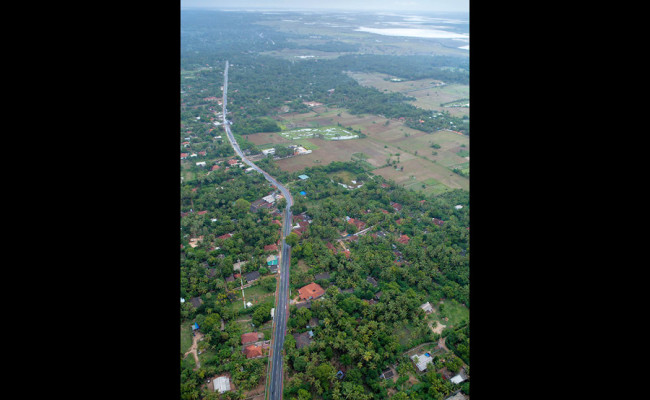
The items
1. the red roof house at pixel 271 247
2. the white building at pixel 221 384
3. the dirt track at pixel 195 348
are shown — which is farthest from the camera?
the red roof house at pixel 271 247

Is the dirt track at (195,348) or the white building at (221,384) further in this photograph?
the dirt track at (195,348)

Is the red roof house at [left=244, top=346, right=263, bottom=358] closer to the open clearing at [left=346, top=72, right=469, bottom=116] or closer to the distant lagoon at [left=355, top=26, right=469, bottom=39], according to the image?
the open clearing at [left=346, top=72, right=469, bottom=116]

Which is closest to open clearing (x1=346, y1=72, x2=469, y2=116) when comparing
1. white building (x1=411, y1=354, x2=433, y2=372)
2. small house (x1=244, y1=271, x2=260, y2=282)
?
small house (x1=244, y1=271, x2=260, y2=282)

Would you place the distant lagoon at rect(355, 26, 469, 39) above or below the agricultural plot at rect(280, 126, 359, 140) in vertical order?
above

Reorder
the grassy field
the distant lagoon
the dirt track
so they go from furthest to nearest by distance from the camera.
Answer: the distant lagoon < the grassy field < the dirt track

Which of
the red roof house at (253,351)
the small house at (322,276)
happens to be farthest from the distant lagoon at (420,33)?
the red roof house at (253,351)

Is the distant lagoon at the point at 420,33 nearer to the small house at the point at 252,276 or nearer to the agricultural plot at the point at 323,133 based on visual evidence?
the agricultural plot at the point at 323,133

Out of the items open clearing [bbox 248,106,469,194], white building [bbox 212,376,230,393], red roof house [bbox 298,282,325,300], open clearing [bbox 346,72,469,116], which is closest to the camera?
white building [bbox 212,376,230,393]

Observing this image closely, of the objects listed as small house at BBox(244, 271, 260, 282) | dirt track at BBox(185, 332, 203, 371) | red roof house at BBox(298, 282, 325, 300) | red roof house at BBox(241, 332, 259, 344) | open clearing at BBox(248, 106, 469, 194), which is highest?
open clearing at BBox(248, 106, 469, 194)

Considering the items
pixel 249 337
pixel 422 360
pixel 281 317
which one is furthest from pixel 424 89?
pixel 249 337
